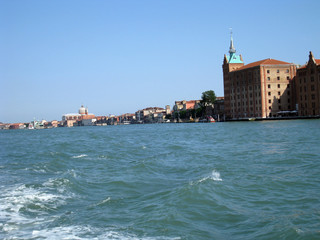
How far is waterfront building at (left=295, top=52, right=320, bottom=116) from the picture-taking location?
83625mm

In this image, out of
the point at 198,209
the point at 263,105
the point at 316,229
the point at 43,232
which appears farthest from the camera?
the point at 263,105

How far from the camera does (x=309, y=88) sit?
8556 centimetres

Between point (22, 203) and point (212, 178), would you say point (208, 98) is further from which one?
point (22, 203)

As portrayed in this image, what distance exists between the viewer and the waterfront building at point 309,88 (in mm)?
83625

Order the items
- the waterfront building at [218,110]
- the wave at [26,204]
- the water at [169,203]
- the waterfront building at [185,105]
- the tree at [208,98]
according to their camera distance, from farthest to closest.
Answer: the waterfront building at [185,105] → the tree at [208,98] → the waterfront building at [218,110] → the wave at [26,204] → the water at [169,203]

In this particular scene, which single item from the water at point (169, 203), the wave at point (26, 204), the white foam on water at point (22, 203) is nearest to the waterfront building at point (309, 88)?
the water at point (169, 203)

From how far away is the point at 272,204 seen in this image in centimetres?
998

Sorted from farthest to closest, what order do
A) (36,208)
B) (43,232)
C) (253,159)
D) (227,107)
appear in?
(227,107), (253,159), (36,208), (43,232)

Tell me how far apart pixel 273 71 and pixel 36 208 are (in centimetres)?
9236

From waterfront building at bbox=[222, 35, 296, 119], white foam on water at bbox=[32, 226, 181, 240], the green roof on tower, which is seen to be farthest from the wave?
the green roof on tower

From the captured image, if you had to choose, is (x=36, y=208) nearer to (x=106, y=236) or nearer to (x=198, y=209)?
(x=106, y=236)

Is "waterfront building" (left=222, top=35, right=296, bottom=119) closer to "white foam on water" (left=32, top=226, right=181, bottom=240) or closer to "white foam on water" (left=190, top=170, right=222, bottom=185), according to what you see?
"white foam on water" (left=190, top=170, right=222, bottom=185)

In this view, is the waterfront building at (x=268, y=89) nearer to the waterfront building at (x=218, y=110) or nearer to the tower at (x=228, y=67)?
the tower at (x=228, y=67)

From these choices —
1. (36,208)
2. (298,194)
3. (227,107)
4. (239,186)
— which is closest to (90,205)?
(36,208)
